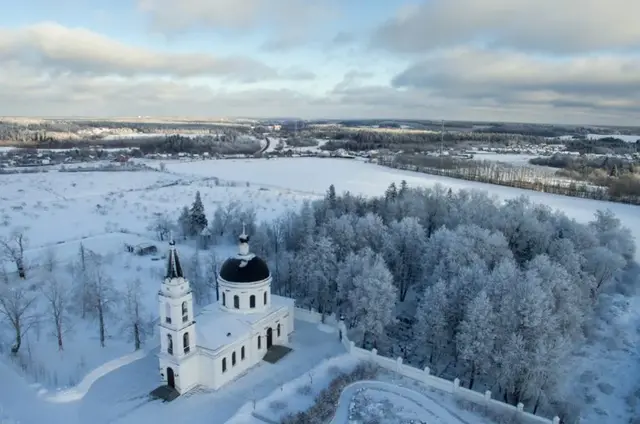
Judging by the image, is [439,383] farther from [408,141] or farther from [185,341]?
[408,141]

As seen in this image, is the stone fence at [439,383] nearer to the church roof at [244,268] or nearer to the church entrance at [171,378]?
the church roof at [244,268]

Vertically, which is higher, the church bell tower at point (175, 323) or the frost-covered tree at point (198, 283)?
the church bell tower at point (175, 323)

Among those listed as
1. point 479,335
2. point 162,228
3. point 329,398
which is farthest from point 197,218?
point 479,335

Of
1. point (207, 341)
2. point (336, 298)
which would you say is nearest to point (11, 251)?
point (207, 341)

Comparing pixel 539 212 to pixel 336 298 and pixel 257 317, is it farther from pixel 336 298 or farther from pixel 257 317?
pixel 257 317

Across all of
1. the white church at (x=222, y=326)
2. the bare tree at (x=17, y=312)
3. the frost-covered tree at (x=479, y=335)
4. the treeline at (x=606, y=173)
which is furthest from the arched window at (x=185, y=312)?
the treeline at (x=606, y=173)
